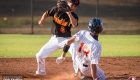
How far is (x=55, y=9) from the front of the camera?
1087 centimetres

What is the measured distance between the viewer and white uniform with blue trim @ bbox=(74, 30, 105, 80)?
326 inches

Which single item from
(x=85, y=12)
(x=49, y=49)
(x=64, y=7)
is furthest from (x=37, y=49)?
(x=85, y=12)

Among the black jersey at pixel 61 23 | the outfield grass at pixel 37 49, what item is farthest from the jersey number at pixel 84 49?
the outfield grass at pixel 37 49

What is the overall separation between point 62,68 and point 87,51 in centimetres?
420

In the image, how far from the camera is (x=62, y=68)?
12.5 m

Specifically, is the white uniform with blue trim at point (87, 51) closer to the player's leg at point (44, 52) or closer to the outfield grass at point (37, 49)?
the player's leg at point (44, 52)

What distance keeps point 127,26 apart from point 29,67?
2191 cm

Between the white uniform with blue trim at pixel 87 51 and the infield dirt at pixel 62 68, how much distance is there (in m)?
1.60

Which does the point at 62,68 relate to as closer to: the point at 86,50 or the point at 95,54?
the point at 86,50

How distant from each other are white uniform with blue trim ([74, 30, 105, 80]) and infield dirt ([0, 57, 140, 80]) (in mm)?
1599

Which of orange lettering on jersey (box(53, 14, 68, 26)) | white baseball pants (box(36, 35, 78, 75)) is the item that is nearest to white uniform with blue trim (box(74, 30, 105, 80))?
white baseball pants (box(36, 35, 78, 75))

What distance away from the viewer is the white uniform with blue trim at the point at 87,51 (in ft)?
27.1

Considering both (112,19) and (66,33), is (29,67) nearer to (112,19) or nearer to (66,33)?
(66,33)

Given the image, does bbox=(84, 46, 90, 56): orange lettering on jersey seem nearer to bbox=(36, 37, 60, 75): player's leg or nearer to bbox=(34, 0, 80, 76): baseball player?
bbox=(34, 0, 80, 76): baseball player
